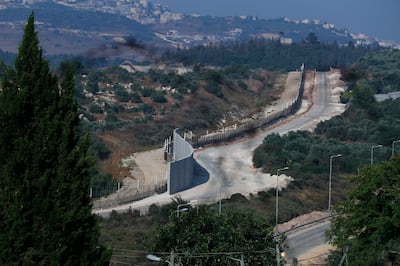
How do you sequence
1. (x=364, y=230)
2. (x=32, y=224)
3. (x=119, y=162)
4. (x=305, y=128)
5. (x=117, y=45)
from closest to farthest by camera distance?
1. (x=32, y=224)
2. (x=364, y=230)
3. (x=119, y=162)
4. (x=305, y=128)
5. (x=117, y=45)

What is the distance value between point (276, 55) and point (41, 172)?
123m

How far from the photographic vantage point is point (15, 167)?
12.3 metres

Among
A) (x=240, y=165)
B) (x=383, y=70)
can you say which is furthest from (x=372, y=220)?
(x=383, y=70)

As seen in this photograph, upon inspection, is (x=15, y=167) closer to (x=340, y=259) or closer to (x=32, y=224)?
(x=32, y=224)

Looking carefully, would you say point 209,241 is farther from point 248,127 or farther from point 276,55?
point 276,55

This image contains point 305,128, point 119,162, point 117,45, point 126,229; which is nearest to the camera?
point 126,229

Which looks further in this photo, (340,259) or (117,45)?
(117,45)

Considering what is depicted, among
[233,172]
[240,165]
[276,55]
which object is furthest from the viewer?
[276,55]

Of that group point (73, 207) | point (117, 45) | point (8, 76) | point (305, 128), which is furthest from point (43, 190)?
point (117, 45)

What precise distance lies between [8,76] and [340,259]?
14781 mm

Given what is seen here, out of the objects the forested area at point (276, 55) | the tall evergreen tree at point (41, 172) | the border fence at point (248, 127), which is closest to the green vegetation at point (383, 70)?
the border fence at point (248, 127)

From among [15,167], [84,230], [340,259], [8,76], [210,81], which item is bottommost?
[210,81]

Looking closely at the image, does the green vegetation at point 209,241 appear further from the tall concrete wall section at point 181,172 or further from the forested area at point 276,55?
the forested area at point 276,55

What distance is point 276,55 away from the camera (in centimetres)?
13412
